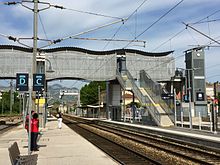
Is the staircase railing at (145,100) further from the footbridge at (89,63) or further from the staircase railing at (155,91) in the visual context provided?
the staircase railing at (155,91)

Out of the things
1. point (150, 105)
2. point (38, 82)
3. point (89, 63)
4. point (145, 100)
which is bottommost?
point (150, 105)

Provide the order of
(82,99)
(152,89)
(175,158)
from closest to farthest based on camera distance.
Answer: (175,158) < (152,89) < (82,99)

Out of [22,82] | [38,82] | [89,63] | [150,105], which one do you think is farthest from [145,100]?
[22,82]

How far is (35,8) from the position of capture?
59.6ft

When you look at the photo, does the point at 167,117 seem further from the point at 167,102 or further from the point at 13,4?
the point at 13,4

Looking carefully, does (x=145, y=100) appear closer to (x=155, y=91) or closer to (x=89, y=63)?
(x=155, y=91)

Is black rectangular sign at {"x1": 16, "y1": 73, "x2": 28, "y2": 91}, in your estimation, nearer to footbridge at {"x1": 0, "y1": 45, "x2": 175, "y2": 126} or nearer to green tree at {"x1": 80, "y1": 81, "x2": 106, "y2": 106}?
footbridge at {"x1": 0, "y1": 45, "x2": 175, "y2": 126}

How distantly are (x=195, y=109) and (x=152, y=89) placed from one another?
14.8 meters

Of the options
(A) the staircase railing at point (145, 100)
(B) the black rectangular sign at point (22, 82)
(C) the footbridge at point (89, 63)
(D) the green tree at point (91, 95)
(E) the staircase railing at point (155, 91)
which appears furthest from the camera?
(D) the green tree at point (91, 95)

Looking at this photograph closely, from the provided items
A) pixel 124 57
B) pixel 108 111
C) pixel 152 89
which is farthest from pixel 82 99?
pixel 152 89

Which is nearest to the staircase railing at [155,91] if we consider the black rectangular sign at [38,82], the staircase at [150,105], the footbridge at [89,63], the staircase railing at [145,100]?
the staircase at [150,105]

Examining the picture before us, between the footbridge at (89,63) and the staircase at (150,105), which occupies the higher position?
the footbridge at (89,63)

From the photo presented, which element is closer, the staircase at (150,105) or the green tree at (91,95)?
the staircase at (150,105)

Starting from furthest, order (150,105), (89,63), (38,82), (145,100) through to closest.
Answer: (89,63) → (145,100) → (150,105) → (38,82)
